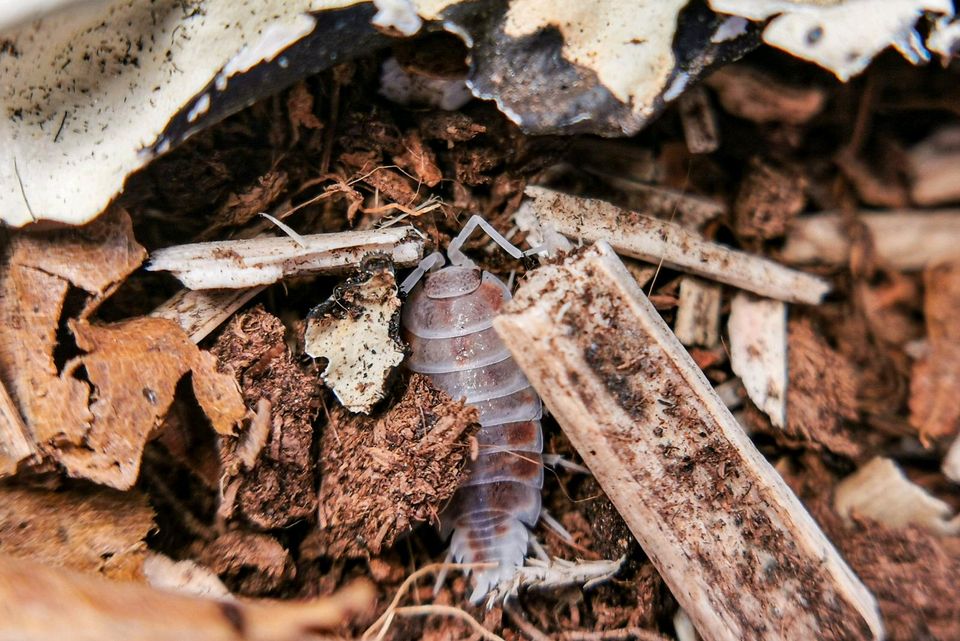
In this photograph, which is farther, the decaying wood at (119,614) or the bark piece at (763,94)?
the bark piece at (763,94)

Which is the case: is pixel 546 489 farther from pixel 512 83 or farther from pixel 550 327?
pixel 512 83

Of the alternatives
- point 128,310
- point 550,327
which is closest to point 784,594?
point 550,327

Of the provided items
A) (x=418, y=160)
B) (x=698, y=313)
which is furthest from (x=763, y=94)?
(x=418, y=160)

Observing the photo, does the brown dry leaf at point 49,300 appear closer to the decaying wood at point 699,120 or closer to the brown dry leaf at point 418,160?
the brown dry leaf at point 418,160

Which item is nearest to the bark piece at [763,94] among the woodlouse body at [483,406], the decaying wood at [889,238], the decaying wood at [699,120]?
the decaying wood at [699,120]

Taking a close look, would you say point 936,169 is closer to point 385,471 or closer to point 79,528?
point 385,471

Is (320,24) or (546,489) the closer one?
(320,24)
